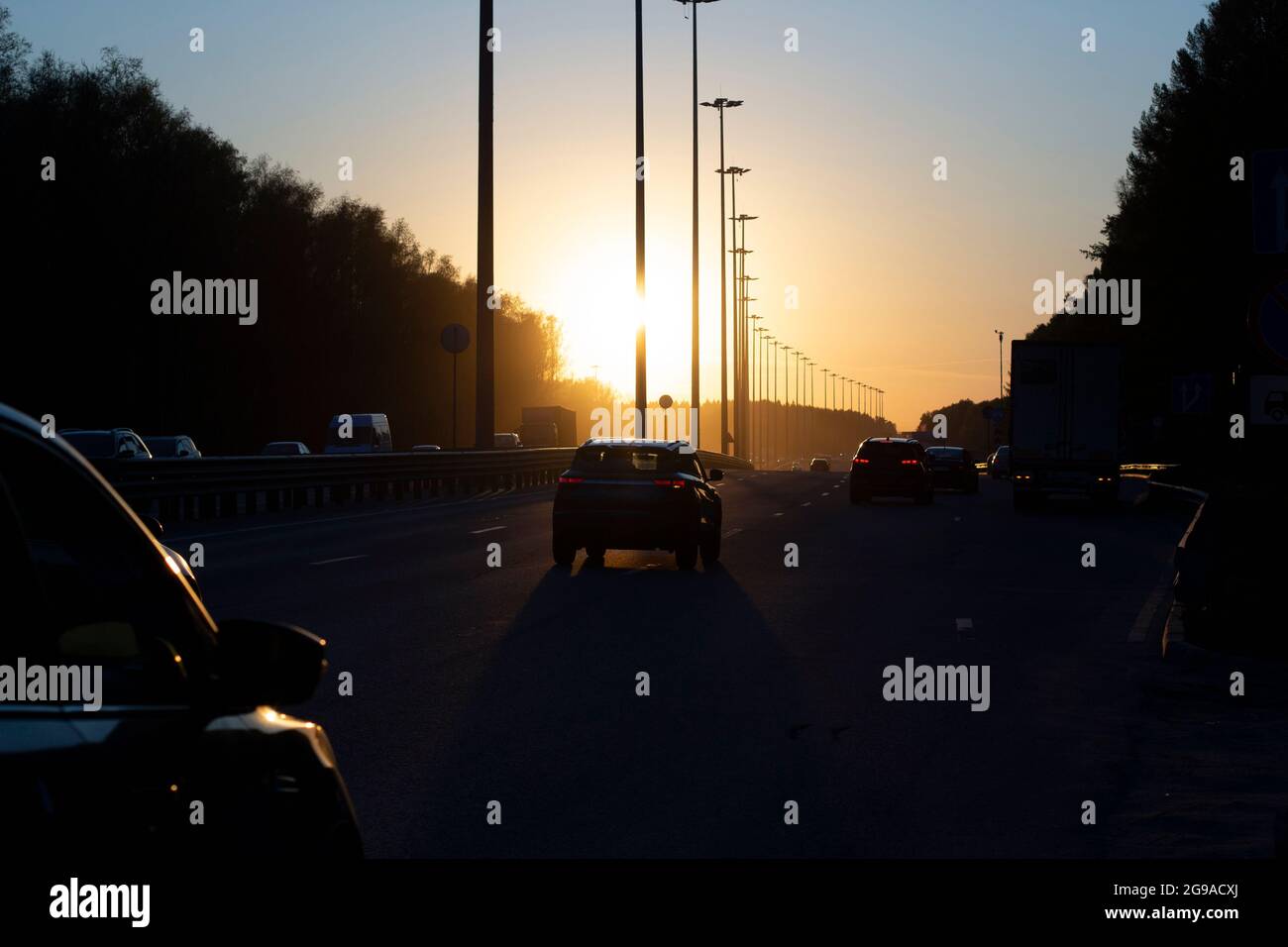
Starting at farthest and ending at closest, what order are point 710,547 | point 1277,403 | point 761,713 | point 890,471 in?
point 890,471, point 710,547, point 1277,403, point 761,713

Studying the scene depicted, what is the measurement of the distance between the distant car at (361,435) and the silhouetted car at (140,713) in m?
60.6

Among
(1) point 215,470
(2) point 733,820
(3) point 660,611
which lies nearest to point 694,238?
(1) point 215,470

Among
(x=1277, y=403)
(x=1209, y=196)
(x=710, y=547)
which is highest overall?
(x=1209, y=196)

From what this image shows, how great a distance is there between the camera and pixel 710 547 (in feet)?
74.1

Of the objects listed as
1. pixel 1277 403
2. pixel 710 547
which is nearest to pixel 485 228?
pixel 710 547

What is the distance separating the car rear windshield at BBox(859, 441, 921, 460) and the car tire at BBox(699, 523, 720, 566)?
22.5 meters

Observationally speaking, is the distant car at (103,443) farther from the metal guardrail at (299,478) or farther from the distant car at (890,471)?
the distant car at (890,471)

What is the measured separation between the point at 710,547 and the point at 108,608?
19180 mm

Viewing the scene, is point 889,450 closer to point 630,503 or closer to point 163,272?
point 630,503

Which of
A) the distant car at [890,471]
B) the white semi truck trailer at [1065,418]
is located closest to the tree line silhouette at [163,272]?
the distant car at [890,471]

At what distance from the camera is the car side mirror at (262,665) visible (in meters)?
3.05

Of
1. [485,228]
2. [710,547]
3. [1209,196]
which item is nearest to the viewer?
[710,547]

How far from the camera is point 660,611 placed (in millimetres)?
16484

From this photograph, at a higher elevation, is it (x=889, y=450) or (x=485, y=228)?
(x=485, y=228)
